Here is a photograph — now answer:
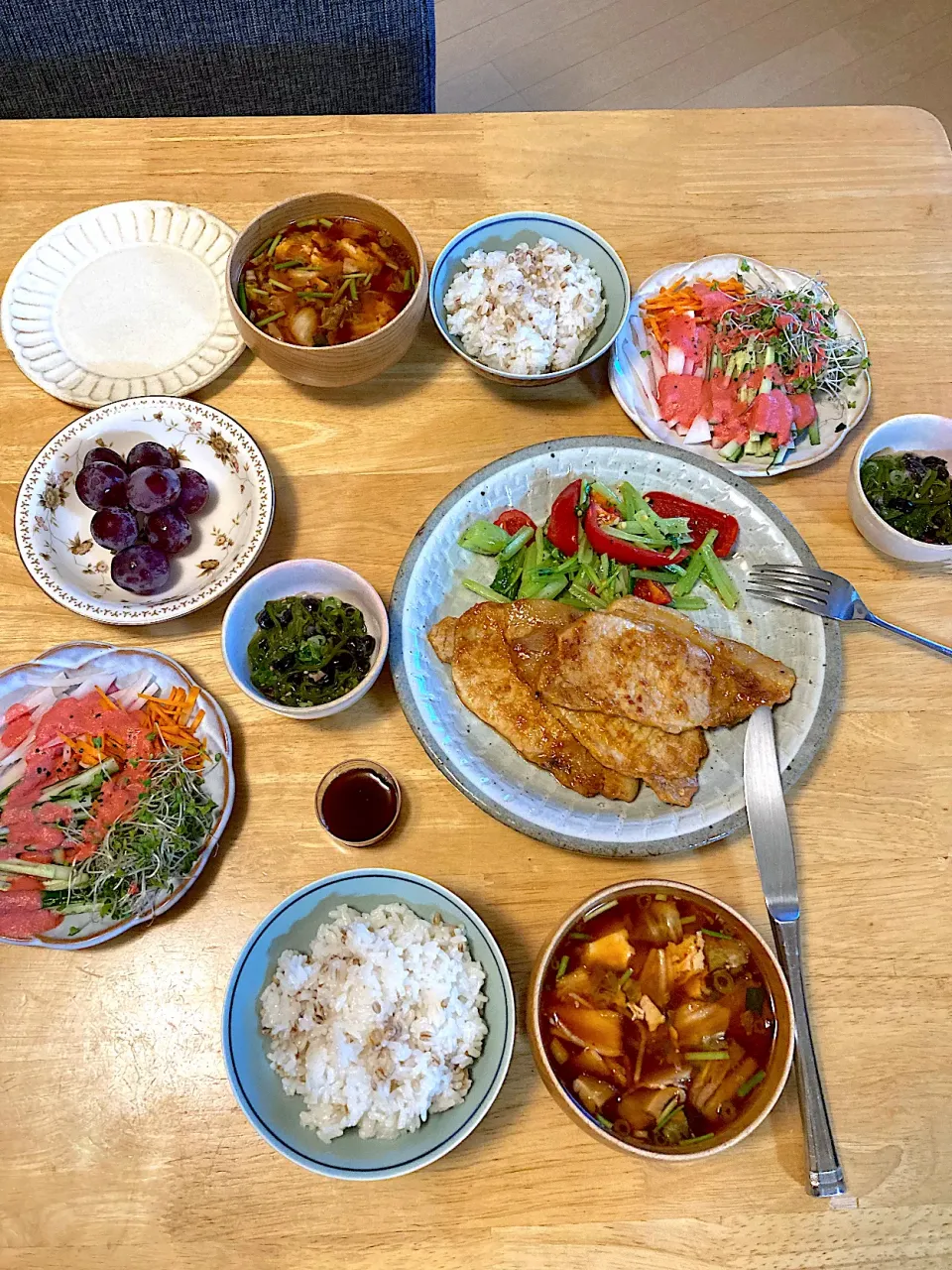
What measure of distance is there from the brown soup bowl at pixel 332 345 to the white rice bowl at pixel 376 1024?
1274mm

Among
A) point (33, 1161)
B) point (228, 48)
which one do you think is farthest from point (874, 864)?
point (228, 48)

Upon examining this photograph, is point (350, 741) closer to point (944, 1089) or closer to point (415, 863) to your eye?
point (415, 863)

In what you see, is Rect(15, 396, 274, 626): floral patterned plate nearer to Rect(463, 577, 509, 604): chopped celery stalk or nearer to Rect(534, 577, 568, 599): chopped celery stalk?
Rect(463, 577, 509, 604): chopped celery stalk

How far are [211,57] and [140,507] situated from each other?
1.91 m

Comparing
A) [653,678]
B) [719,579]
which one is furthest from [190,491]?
[719,579]

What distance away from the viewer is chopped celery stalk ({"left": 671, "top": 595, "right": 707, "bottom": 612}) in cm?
201

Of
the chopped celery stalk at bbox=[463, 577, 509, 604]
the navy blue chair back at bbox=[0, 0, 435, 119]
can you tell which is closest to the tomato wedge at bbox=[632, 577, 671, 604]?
the chopped celery stalk at bbox=[463, 577, 509, 604]

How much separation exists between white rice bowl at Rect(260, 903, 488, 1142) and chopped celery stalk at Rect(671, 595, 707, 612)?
3.01 ft

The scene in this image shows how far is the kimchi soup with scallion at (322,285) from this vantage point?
2.09 meters

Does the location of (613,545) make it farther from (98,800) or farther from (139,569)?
(98,800)

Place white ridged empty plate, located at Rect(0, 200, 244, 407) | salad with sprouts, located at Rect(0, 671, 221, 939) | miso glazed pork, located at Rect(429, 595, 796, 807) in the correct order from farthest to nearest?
white ridged empty plate, located at Rect(0, 200, 244, 407)
miso glazed pork, located at Rect(429, 595, 796, 807)
salad with sprouts, located at Rect(0, 671, 221, 939)

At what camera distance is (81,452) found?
204 centimetres

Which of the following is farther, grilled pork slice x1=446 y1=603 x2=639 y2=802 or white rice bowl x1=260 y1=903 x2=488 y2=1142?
grilled pork slice x1=446 y1=603 x2=639 y2=802

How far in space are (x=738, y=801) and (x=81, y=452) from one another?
67.8 inches
